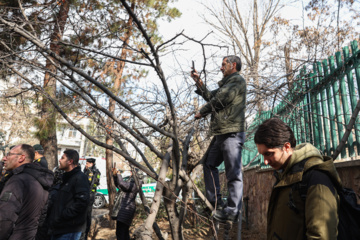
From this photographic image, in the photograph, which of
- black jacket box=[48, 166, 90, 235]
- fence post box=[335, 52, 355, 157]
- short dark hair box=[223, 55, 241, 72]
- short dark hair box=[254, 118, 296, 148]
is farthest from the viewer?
fence post box=[335, 52, 355, 157]

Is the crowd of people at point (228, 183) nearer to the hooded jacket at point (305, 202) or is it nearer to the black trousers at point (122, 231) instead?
the hooded jacket at point (305, 202)

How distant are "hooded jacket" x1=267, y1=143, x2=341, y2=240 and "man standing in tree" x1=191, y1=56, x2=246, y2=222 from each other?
838mm

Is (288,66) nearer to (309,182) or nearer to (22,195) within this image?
(309,182)

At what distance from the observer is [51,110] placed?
5.21 metres

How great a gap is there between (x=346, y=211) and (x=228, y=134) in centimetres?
132

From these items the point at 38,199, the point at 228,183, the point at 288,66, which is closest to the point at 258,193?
the point at 288,66

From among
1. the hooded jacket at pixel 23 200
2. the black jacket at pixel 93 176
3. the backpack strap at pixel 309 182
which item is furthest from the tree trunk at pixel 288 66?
the black jacket at pixel 93 176

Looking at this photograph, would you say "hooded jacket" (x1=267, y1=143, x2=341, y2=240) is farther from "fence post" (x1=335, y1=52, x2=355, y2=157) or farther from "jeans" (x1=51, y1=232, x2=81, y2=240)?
"jeans" (x1=51, y1=232, x2=81, y2=240)

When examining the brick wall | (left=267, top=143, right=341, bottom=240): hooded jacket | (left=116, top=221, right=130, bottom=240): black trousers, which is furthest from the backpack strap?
(left=116, top=221, right=130, bottom=240): black trousers

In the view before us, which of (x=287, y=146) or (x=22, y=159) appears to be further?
(x=22, y=159)

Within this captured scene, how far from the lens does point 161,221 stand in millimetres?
9148

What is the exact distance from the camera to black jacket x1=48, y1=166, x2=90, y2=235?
3.25 meters

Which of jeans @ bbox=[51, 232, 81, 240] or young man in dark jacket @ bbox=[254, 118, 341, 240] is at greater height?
young man in dark jacket @ bbox=[254, 118, 341, 240]

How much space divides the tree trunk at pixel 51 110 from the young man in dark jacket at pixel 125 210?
170 centimetres
